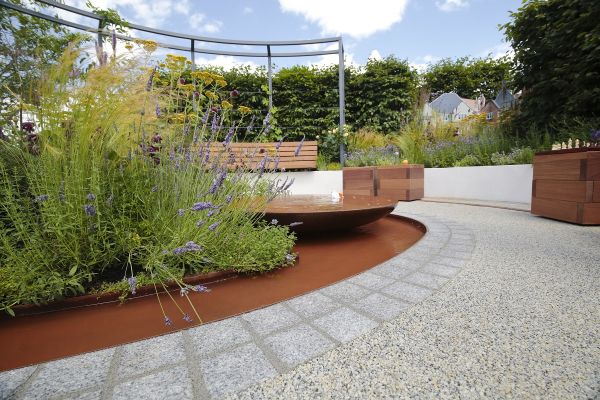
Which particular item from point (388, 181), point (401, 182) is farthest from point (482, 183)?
point (388, 181)

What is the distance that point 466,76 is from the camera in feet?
53.6

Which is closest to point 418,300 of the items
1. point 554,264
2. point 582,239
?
point 554,264

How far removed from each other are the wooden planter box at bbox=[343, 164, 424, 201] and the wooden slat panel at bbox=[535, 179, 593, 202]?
1.82m

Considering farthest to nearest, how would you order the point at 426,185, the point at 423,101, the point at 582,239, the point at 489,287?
the point at 423,101, the point at 426,185, the point at 582,239, the point at 489,287

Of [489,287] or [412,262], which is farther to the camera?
[412,262]

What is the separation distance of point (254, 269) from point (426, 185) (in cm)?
472

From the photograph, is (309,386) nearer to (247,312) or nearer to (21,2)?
(247,312)

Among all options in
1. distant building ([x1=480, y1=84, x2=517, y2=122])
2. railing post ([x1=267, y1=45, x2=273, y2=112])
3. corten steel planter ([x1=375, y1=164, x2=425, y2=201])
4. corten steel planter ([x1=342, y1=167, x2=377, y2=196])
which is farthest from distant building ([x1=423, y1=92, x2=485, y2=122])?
corten steel planter ([x1=342, y1=167, x2=377, y2=196])

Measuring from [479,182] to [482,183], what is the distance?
0.16 ft

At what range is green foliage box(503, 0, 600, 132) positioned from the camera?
384cm

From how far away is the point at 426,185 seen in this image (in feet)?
18.0

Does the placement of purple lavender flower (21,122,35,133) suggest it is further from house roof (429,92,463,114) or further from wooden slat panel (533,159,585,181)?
house roof (429,92,463,114)

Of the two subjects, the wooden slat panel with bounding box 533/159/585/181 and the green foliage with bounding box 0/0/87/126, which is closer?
the green foliage with bounding box 0/0/87/126

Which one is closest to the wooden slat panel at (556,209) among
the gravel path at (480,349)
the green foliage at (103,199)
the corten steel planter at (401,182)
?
the gravel path at (480,349)
